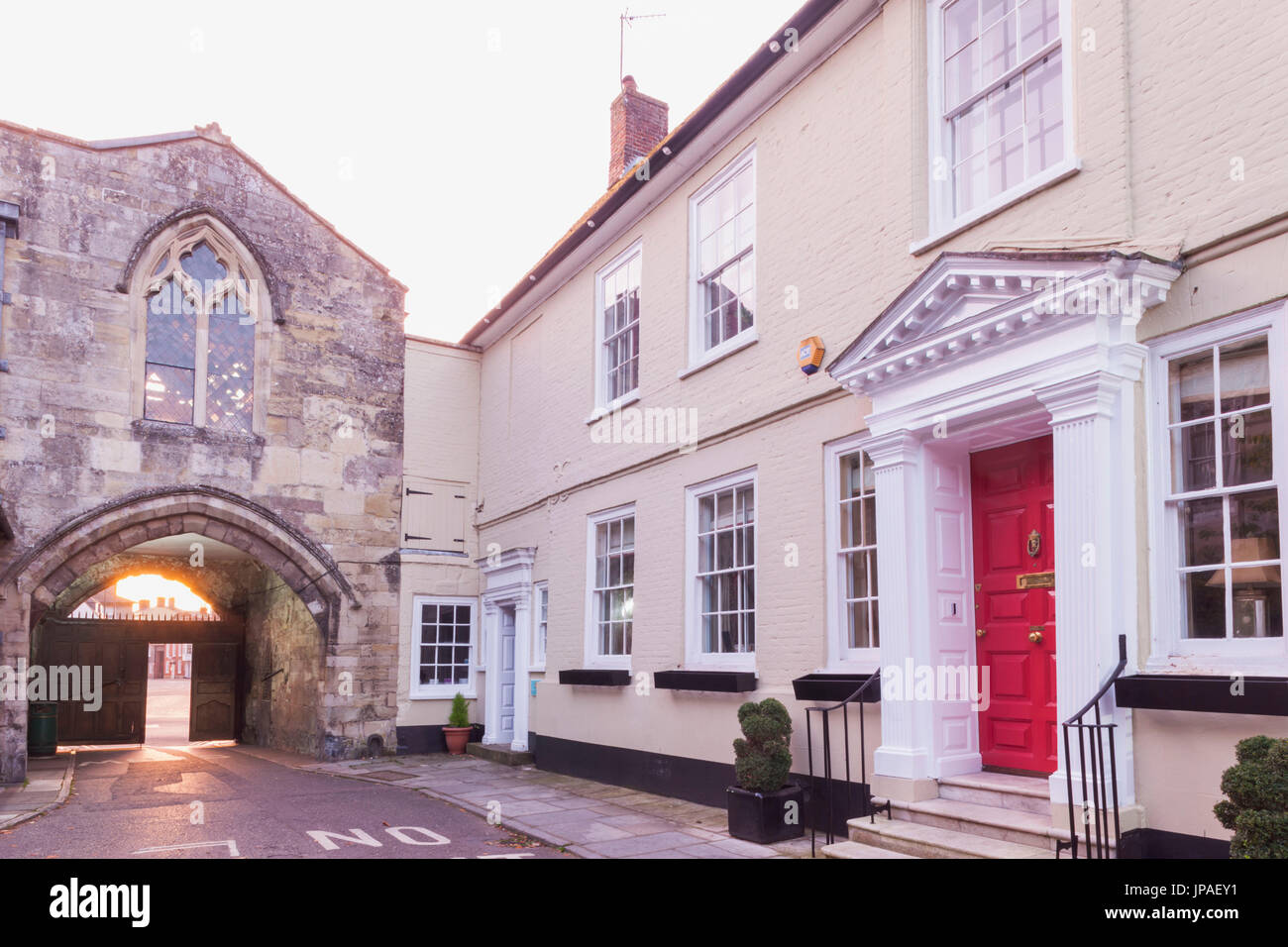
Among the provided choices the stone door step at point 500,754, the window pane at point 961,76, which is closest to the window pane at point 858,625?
the window pane at point 961,76

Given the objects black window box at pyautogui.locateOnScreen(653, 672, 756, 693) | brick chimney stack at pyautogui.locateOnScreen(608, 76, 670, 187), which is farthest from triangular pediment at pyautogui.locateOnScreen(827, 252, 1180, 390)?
brick chimney stack at pyautogui.locateOnScreen(608, 76, 670, 187)

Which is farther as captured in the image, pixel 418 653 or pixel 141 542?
pixel 418 653

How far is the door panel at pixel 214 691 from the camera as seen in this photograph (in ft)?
65.2

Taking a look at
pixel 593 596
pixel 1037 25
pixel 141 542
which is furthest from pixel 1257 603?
pixel 141 542

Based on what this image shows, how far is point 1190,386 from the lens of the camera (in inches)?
229

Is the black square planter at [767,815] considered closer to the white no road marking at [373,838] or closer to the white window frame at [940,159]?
the white no road marking at [373,838]

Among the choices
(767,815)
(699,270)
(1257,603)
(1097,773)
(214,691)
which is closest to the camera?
(1257,603)

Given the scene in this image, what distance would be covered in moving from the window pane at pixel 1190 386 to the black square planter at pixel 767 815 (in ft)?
13.0

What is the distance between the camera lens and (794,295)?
912 cm

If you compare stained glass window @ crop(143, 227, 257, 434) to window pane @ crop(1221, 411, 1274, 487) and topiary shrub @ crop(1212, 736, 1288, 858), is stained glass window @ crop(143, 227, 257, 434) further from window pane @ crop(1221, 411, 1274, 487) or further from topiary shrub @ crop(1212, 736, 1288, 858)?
topiary shrub @ crop(1212, 736, 1288, 858)

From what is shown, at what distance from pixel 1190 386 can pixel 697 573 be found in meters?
5.42

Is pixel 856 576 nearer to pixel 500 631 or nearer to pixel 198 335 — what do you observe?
pixel 500 631

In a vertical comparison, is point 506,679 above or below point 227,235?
below
